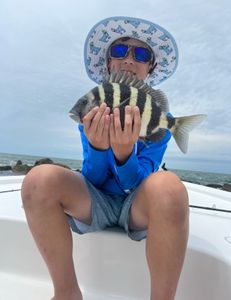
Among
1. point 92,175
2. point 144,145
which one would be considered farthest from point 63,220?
point 144,145

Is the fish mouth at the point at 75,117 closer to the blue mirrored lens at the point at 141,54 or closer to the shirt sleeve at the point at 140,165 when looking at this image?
the shirt sleeve at the point at 140,165

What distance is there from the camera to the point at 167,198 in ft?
3.45

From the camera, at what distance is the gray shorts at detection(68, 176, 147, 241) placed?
1.27 meters

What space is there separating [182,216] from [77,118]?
498 millimetres

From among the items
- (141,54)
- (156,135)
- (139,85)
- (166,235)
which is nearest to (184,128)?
(156,135)

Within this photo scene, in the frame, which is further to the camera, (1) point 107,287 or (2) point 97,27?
(2) point 97,27

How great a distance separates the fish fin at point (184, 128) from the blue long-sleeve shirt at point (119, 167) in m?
0.04

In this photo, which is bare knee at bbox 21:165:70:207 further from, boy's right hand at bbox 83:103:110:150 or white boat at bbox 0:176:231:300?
white boat at bbox 0:176:231:300

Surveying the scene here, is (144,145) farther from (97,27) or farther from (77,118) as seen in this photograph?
(97,27)

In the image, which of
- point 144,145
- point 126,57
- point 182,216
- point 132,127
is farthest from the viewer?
point 126,57

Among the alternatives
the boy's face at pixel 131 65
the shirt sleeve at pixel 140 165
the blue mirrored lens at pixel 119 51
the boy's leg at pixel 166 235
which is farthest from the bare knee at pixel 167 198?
the blue mirrored lens at pixel 119 51

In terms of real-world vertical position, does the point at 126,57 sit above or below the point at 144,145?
above

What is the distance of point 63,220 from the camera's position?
1.21 metres

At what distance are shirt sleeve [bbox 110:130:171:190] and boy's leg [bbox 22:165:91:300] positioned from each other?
17 centimetres
